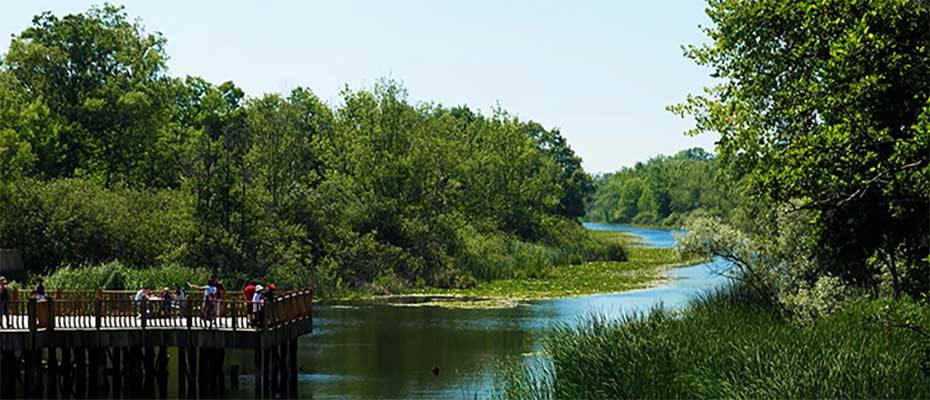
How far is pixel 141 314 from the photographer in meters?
35.7

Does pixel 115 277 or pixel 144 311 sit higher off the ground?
pixel 115 277

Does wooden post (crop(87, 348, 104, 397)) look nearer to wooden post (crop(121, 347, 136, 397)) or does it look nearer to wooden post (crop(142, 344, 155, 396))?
wooden post (crop(121, 347, 136, 397))

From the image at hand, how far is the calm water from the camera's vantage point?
122 ft

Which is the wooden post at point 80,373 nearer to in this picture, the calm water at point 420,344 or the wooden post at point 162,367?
the wooden post at point 162,367

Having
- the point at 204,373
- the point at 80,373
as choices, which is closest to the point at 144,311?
the point at 204,373

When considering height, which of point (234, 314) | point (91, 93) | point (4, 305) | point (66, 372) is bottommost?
point (66, 372)

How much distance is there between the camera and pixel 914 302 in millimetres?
32719

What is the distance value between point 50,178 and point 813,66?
169ft

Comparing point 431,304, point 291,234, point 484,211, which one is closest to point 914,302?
point 431,304

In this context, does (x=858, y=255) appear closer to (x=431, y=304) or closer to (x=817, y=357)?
(x=817, y=357)

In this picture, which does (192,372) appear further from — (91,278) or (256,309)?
(91,278)

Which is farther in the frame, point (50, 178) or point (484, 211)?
point (484, 211)

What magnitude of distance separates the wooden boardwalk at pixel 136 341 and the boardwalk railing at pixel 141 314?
0.09ft

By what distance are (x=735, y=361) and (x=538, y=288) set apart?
42569 millimetres
